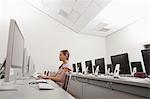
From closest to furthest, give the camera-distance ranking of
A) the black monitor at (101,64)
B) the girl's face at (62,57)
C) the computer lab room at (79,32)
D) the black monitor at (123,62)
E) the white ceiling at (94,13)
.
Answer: the black monitor at (123,62), the girl's face at (62,57), the black monitor at (101,64), the computer lab room at (79,32), the white ceiling at (94,13)

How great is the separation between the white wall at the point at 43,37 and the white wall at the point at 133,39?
123 centimetres

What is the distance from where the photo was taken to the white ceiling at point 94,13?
5068 millimetres

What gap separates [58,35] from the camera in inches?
299

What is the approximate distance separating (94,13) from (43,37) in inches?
105

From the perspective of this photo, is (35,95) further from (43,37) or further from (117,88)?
(43,37)

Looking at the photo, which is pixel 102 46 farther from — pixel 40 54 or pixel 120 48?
pixel 40 54

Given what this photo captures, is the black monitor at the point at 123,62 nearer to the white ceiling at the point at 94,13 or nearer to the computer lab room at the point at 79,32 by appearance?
the computer lab room at the point at 79,32

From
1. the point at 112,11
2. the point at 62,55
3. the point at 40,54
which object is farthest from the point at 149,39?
the point at 40,54

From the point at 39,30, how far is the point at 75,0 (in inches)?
104

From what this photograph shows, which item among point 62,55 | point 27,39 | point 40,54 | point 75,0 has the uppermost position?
point 75,0

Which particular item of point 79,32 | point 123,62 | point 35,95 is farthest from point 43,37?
point 35,95

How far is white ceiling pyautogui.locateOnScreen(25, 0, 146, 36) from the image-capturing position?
507cm

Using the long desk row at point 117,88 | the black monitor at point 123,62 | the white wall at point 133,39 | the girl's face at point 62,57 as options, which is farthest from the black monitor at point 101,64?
the white wall at point 133,39

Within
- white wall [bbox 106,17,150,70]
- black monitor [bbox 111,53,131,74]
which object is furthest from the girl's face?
white wall [bbox 106,17,150,70]
